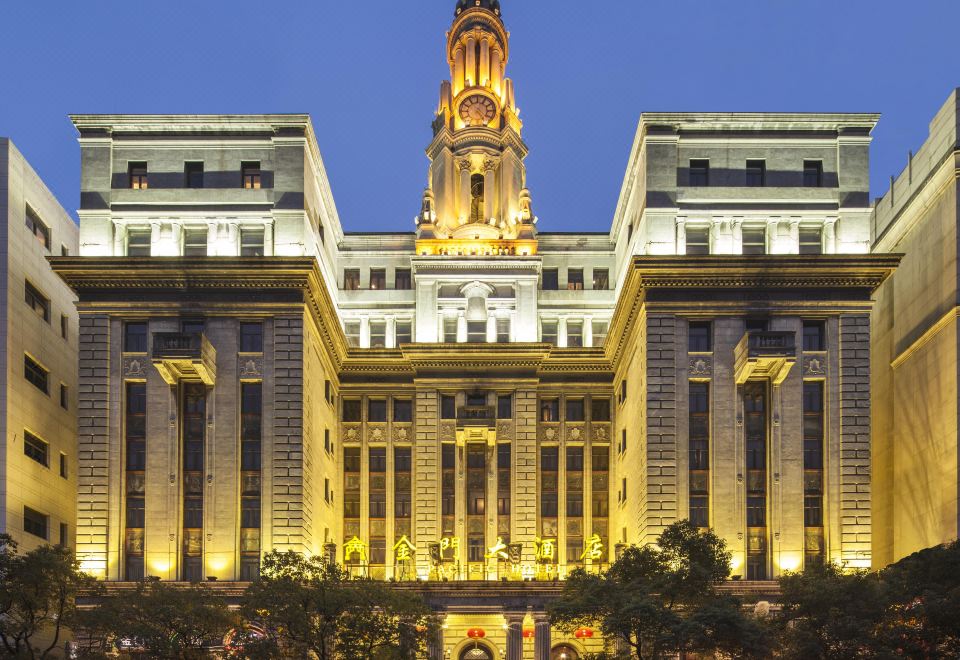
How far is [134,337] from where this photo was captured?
9069cm

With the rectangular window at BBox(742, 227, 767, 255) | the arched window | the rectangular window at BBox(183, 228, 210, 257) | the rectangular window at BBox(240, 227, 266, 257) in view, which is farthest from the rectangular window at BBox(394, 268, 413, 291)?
the rectangular window at BBox(742, 227, 767, 255)

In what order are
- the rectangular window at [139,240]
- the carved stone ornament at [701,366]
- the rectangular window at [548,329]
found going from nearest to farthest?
the carved stone ornament at [701,366] < the rectangular window at [139,240] < the rectangular window at [548,329]

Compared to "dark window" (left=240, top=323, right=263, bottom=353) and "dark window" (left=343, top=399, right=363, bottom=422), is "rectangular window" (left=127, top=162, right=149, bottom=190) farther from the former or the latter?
"dark window" (left=343, top=399, right=363, bottom=422)

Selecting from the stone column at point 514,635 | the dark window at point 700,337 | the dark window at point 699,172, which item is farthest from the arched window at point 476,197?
the stone column at point 514,635

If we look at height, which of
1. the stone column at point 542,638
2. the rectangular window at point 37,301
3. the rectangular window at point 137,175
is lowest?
the stone column at point 542,638

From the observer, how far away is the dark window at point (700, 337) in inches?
3548

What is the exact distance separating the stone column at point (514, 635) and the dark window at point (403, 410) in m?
24.9

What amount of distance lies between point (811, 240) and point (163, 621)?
5243cm

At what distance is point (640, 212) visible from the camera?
95500 millimetres

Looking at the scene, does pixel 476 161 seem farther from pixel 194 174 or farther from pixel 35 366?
pixel 35 366

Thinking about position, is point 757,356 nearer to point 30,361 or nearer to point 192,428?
point 192,428

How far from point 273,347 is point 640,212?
28373 mm

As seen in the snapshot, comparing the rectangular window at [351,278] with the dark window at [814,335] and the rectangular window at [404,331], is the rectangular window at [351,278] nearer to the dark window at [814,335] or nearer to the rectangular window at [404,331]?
the rectangular window at [404,331]

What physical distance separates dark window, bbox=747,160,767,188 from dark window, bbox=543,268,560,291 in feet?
75.9
